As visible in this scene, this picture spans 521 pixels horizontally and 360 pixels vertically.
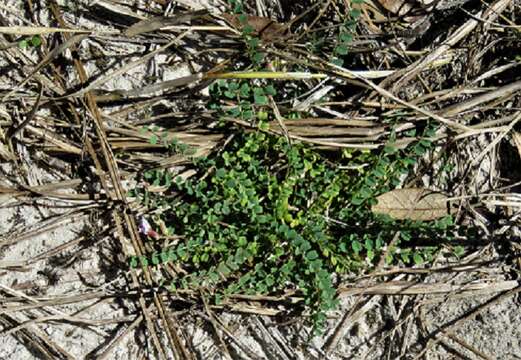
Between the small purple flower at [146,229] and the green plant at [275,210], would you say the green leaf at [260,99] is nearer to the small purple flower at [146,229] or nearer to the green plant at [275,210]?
the green plant at [275,210]

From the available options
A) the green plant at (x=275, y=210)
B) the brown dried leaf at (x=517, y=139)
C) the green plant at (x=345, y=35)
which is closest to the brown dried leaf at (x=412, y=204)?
the green plant at (x=275, y=210)

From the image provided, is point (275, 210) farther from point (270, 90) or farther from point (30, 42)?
point (30, 42)

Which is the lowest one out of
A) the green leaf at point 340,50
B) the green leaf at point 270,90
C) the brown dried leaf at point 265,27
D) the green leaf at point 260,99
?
the green leaf at point 260,99

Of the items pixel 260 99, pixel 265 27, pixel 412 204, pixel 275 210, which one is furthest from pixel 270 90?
pixel 412 204

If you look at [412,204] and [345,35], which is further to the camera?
[412,204]

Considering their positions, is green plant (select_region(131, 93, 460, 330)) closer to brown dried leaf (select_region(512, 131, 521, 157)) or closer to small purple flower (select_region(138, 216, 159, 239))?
small purple flower (select_region(138, 216, 159, 239))

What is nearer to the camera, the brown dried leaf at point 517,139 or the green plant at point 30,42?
the green plant at point 30,42

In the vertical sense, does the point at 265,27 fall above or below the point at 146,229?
above

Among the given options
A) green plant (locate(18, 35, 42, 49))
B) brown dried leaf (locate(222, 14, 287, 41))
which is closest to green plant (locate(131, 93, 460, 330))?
brown dried leaf (locate(222, 14, 287, 41))

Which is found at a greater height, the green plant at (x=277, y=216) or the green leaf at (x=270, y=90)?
the green leaf at (x=270, y=90)
